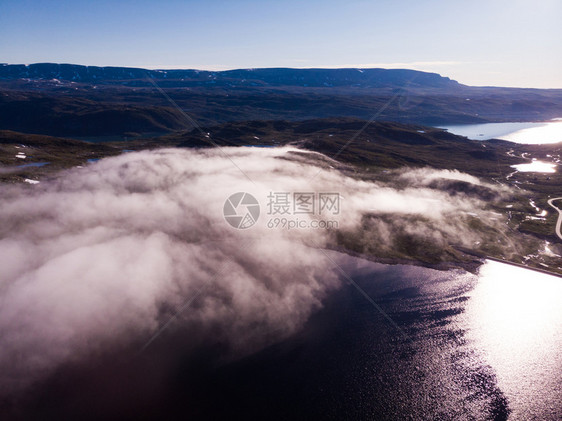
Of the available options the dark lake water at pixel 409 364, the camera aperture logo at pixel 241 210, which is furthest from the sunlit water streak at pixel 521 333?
the camera aperture logo at pixel 241 210

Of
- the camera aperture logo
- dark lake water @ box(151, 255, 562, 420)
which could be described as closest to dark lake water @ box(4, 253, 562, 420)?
dark lake water @ box(151, 255, 562, 420)

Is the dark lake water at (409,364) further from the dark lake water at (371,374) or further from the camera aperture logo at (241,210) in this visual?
the camera aperture logo at (241,210)

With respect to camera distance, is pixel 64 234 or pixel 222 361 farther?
pixel 64 234

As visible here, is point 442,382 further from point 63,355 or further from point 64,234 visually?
point 64,234

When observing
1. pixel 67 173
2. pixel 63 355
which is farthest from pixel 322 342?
pixel 67 173

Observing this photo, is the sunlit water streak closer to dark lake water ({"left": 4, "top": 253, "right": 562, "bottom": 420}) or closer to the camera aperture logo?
dark lake water ({"left": 4, "top": 253, "right": 562, "bottom": 420})
